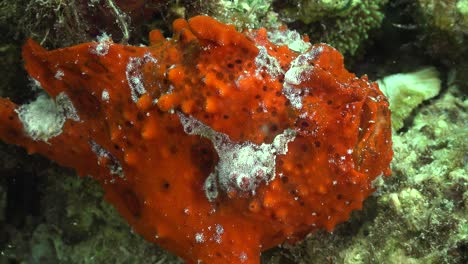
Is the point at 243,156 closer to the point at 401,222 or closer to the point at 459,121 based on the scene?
the point at 401,222

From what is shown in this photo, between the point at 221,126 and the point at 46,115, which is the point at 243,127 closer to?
the point at 221,126

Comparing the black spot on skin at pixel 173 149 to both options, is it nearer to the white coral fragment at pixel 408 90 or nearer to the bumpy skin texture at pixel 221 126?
the bumpy skin texture at pixel 221 126

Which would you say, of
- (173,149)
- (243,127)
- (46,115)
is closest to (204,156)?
(173,149)

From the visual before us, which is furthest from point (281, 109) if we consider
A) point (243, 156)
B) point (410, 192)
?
point (410, 192)

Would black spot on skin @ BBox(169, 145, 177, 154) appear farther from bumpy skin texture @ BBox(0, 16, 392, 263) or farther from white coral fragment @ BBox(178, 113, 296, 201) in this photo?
white coral fragment @ BBox(178, 113, 296, 201)

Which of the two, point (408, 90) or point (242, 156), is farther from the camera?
point (408, 90)

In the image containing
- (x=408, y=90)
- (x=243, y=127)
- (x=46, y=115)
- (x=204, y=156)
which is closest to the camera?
(x=243, y=127)

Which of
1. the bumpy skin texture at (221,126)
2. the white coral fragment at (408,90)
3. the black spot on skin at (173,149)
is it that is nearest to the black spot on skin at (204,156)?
the bumpy skin texture at (221,126)

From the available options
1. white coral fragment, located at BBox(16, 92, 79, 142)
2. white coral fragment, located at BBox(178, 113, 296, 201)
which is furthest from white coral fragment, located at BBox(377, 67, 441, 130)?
white coral fragment, located at BBox(16, 92, 79, 142)
